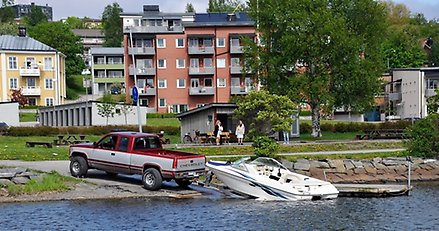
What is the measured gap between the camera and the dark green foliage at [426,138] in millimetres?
43688

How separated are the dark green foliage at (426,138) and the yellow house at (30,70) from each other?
71327mm

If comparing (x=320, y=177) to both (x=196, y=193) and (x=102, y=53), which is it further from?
(x=102, y=53)

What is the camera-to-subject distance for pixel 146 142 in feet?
109

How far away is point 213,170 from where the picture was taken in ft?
108

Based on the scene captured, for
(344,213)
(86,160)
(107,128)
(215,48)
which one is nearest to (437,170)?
(344,213)

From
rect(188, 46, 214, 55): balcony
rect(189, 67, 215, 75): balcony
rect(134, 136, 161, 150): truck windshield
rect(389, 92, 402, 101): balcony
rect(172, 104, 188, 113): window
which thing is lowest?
rect(134, 136, 161, 150): truck windshield

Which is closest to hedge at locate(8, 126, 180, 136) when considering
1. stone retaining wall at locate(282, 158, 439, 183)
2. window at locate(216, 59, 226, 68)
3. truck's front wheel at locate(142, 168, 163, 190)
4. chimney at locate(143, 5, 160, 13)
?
stone retaining wall at locate(282, 158, 439, 183)

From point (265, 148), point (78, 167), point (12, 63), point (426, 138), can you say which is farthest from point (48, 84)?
point (78, 167)

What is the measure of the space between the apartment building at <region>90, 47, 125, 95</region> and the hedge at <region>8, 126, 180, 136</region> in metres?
68.5

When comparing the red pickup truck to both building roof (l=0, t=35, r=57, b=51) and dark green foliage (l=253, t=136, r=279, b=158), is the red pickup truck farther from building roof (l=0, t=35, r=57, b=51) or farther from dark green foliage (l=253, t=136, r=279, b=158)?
building roof (l=0, t=35, r=57, b=51)

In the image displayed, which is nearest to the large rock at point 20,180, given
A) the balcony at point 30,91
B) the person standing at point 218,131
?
the person standing at point 218,131

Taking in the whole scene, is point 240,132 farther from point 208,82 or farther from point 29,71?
point 29,71

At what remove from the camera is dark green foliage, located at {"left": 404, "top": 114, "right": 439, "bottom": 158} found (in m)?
43.7

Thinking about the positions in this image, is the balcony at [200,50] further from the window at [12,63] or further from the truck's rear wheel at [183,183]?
the truck's rear wheel at [183,183]
